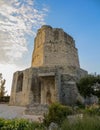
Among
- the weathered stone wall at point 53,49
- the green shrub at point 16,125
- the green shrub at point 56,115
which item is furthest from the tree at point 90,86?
the green shrub at point 16,125

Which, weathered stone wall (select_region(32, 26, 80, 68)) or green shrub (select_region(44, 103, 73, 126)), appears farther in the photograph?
weathered stone wall (select_region(32, 26, 80, 68))

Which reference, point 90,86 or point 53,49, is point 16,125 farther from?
point 53,49

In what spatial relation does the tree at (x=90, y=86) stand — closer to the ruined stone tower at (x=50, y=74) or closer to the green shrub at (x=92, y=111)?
the ruined stone tower at (x=50, y=74)

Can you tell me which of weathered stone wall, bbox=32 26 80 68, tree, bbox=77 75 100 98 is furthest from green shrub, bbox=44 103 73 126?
weathered stone wall, bbox=32 26 80 68

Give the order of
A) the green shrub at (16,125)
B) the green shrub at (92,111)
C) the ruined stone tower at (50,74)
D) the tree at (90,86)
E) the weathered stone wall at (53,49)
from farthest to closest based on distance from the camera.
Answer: the weathered stone wall at (53,49), the ruined stone tower at (50,74), the tree at (90,86), the green shrub at (92,111), the green shrub at (16,125)

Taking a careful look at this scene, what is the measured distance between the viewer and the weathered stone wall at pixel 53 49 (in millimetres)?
29969

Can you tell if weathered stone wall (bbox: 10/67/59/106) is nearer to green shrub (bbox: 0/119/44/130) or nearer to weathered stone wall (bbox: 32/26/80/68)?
weathered stone wall (bbox: 32/26/80/68)

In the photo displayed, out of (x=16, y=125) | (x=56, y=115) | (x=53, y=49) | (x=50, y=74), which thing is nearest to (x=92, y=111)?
(x=56, y=115)

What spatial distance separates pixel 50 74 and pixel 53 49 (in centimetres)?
785

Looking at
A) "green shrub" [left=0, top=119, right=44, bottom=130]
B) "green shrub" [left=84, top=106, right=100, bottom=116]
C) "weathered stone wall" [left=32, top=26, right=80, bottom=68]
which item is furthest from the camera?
"weathered stone wall" [left=32, top=26, right=80, bottom=68]

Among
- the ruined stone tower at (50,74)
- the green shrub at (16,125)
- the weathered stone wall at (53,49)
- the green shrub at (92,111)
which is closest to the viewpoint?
the green shrub at (16,125)

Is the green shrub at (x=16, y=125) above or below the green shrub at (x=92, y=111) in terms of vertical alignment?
below

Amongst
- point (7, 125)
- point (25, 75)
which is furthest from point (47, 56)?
point (7, 125)

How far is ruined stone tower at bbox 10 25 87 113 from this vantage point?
24672 millimetres
